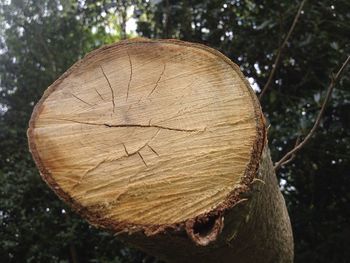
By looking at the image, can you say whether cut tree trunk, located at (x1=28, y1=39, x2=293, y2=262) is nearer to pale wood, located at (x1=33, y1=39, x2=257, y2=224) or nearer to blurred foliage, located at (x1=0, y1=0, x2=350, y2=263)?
pale wood, located at (x1=33, y1=39, x2=257, y2=224)

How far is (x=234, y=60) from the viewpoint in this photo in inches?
113

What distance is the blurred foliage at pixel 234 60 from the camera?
240 cm

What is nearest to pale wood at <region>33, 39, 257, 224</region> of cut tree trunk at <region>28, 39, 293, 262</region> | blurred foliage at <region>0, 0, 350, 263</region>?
cut tree trunk at <region>28, 39, 293, 262</region>

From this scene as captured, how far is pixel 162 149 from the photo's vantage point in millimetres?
917

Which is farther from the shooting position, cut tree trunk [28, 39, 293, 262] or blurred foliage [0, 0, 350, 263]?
blurred foliage [0, 0, 350, 263]

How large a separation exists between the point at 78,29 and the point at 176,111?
2.67 meters

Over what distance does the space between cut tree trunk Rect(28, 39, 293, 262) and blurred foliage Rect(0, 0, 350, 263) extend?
1.19 m

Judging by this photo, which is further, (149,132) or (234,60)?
(234,60)

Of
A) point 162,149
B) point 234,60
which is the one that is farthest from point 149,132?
point 234,60

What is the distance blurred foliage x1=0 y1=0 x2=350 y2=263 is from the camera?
2402mm

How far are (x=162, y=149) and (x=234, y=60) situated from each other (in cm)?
204

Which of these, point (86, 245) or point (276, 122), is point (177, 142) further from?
point (86, 245)

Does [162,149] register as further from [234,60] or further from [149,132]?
[234,60]

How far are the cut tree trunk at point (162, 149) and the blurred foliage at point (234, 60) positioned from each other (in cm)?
119
